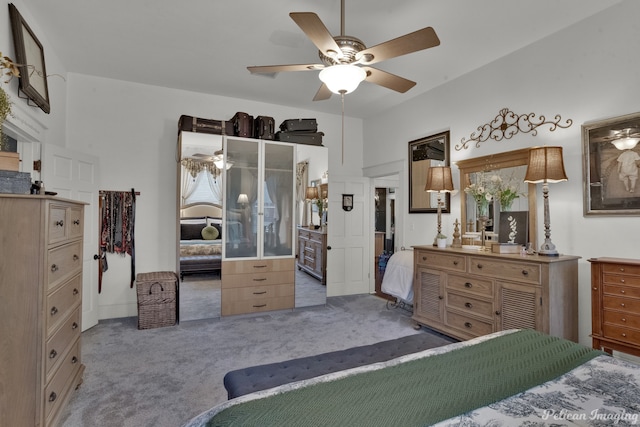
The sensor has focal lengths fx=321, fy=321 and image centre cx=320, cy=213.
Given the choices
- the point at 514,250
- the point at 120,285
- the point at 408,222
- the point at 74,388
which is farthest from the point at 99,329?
the point at 514,250

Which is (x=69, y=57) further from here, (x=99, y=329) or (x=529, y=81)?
(x=529, y=81)

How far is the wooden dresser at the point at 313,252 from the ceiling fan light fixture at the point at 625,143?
3.43 m

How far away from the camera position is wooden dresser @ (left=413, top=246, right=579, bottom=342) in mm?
2641

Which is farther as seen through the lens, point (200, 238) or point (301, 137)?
point (301, 137)

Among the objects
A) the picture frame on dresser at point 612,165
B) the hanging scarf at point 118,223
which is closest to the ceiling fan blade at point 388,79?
the picture frame on dresser at point 612,165

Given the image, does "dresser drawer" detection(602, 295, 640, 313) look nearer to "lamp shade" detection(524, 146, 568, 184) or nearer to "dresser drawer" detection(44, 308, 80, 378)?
"lamp shade" detection(524, 146, 568, 184)

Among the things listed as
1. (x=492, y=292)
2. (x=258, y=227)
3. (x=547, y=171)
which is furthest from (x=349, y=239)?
(x=547, y=171)

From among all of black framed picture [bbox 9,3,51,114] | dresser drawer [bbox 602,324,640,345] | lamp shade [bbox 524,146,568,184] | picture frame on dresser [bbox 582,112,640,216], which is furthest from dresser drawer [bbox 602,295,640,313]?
black framed picture [bbox 9,3,51,114]

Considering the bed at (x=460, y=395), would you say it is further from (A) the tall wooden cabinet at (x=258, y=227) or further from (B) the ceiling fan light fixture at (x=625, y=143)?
(A) the tall wooden cabinet at (x=258, y=227)

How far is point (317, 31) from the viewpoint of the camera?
198 cm

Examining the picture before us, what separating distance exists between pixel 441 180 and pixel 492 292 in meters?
1.42

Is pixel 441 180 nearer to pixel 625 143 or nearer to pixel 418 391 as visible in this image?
pixel 625 143

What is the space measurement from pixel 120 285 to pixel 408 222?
4042 millimetres

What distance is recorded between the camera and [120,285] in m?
4.19
